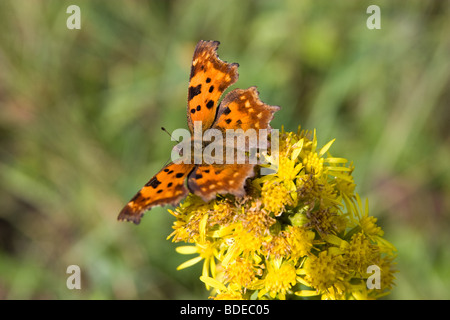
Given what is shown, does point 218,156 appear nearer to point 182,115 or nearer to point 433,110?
point 182,115

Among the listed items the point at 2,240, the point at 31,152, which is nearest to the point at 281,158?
the point at 31,152

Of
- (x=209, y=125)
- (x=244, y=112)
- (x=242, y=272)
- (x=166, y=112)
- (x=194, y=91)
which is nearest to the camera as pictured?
(x=242, y=272)

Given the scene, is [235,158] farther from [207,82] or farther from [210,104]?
[207,82]

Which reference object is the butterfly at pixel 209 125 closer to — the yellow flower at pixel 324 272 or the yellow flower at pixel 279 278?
the yellow flower at pixel 279 278

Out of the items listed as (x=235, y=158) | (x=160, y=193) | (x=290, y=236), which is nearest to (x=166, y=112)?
(x=235, y=158)

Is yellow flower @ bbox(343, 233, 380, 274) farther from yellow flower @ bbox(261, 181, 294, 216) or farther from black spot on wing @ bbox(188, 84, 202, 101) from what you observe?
black spot on wing @ bbox(188, 84, 202, 101)

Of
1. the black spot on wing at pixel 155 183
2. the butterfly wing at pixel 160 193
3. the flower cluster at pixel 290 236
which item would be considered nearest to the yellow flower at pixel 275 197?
the flower cluster at pixel 290 236

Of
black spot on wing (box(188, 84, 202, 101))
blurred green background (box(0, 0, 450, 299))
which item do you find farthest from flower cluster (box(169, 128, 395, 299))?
blurred green background (box(0, 0, 450, 299))
